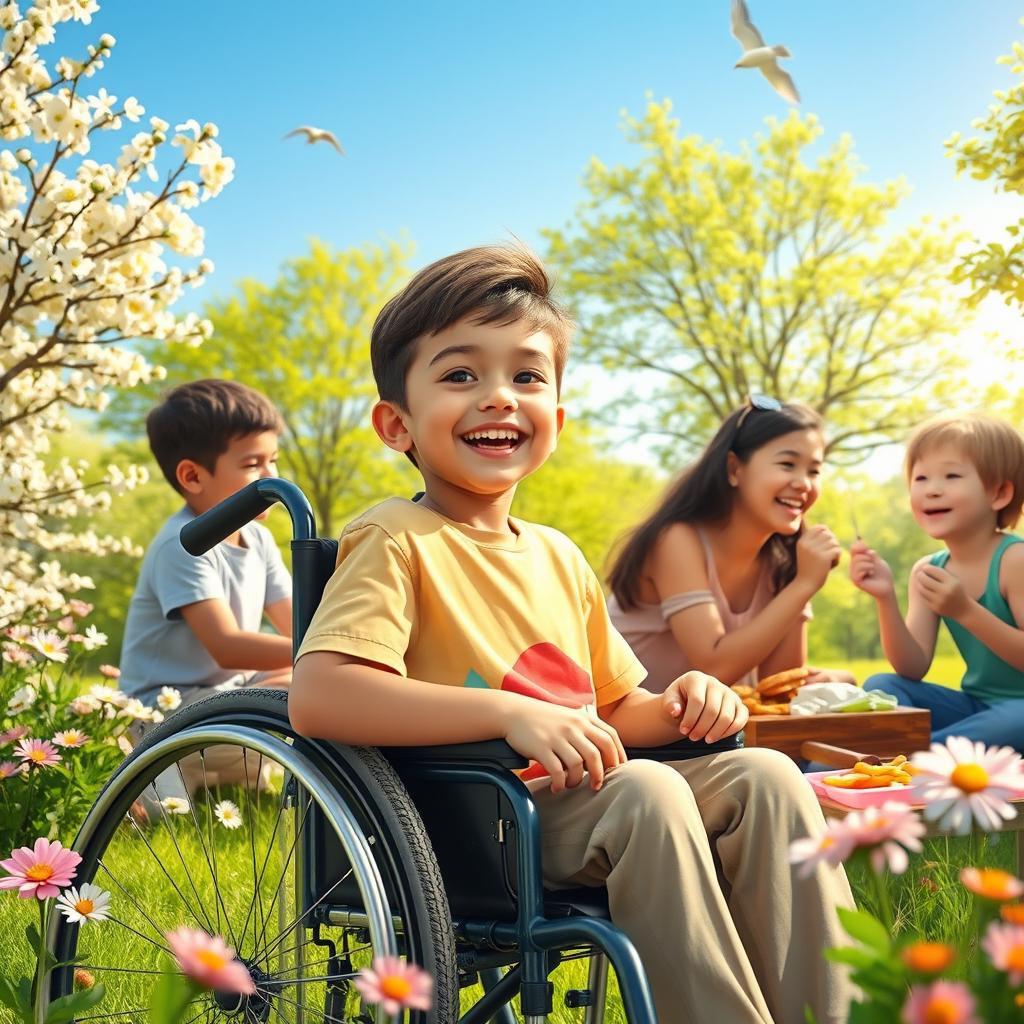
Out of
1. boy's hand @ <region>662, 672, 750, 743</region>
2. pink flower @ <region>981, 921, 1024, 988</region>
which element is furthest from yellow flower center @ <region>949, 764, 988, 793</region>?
boy's hand @ <region>662, 672, 750, 743</region>

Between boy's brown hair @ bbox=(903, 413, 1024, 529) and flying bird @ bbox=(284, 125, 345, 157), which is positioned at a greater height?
flying bird @ bbox=(284, 125, 345, 157)

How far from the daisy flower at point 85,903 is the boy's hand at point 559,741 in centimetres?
56

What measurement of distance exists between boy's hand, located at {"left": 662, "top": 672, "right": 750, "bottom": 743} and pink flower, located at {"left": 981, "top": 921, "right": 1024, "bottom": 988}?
0.95m

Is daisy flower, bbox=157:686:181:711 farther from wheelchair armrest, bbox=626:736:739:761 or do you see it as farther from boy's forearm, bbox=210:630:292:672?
wheelchair armrest, bbox=626:736:739:761

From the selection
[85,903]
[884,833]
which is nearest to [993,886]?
[884,833]

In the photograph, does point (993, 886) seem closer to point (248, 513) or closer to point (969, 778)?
point (969, 778)

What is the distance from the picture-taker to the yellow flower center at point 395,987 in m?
0.80

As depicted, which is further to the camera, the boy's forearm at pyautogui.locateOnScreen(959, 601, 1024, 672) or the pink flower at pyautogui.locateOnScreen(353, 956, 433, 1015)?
the boy's forearm at pyautogui.locateOnScreen(959, 601, 1024, 672)

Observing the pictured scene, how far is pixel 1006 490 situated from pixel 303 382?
19.8m

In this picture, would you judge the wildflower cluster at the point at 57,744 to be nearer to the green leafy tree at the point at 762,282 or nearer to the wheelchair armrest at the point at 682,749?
the wheelchair armrest at the point at 682,749

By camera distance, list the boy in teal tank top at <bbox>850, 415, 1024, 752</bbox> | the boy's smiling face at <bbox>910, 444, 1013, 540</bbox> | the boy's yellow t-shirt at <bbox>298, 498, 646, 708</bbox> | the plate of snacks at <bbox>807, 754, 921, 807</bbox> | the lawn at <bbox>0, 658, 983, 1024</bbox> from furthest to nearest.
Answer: the boy's smiling face at <bbox>910, 444, 1013, 540</bbox> → the boy in teal tank top at <bbox>850, 415, 1024, 752</bbox> → the lawn at <bbox>0, 658, 983, 1024</bbox> → the plate of snacks at <bbox>807, 754, 921, 807</bbox> → the boy's yellow t-shirt at <bbox>298, 498, 646, 708</bbox>

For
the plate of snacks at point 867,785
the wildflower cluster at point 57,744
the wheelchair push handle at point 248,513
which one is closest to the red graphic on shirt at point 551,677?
the wheelchair push handle at point 248,513

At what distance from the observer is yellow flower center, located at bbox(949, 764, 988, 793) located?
2.72 ft

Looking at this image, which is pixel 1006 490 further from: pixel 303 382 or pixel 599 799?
pixel 303 382
